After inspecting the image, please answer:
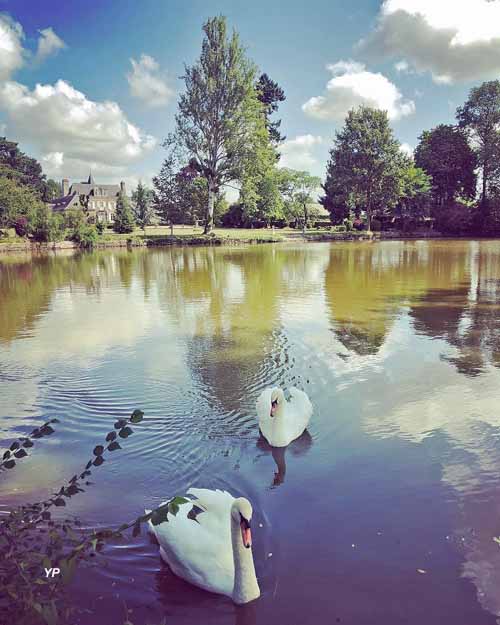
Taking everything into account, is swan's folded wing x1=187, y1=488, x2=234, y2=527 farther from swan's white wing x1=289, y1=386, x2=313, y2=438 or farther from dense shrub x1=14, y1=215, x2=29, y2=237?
dense shrub x1=14, y1=215, x2=29, y2=237

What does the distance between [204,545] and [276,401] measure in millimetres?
2543

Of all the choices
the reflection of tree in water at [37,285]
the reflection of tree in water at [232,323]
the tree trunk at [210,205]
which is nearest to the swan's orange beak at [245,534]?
the reflection of tree in water at [232,323]

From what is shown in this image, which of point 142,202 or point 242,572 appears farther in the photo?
point 142,202

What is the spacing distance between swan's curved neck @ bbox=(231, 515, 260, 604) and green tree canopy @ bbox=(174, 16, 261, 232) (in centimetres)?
5321

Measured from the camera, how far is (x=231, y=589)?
3.44m

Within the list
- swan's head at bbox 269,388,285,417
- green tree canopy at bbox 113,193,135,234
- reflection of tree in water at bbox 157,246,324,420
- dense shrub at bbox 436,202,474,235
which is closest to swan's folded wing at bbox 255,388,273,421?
swan's head at bbox 269,388,285,417

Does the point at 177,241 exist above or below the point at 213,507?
above

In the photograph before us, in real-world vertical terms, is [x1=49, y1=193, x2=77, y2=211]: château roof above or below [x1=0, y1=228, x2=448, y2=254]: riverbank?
above

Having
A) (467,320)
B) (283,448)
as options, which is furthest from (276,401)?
(467,320)

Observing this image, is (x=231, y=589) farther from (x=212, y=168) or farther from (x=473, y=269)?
(x=212, y=168)

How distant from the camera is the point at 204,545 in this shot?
11.6 ft

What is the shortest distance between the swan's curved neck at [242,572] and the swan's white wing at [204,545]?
96 mm

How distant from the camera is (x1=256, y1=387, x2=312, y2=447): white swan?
5797 mm

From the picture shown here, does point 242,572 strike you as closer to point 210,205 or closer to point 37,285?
point 37,285
